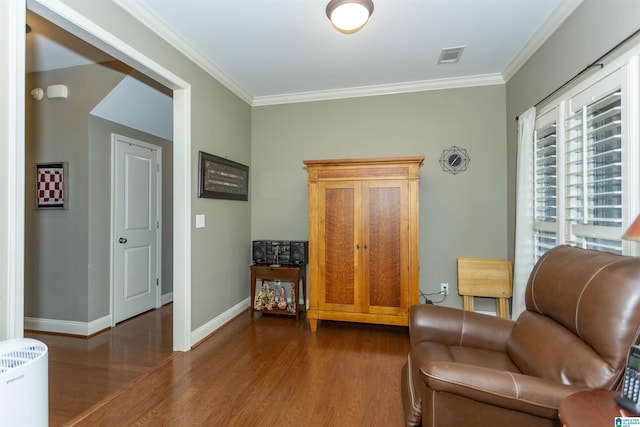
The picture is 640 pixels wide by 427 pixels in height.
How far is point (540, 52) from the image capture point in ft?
8.53

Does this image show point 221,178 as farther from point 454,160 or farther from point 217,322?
point 454,160

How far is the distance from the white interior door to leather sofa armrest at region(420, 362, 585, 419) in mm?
3454

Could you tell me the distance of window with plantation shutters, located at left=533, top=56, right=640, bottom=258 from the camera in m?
1.63

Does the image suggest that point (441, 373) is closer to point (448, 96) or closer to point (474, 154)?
point (474, 154)

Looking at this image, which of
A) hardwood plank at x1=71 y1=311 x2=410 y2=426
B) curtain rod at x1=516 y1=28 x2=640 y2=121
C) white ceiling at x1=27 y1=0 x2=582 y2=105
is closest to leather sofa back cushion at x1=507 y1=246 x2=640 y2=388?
hardwood plank at x1=71 y1=311 x2=410 y2=426

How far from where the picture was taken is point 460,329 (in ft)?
6.23

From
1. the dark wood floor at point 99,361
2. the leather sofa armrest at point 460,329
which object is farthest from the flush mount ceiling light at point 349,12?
the dark wood floor at point 99,361

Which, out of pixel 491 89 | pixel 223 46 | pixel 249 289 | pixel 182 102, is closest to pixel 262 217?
pixel 249 289

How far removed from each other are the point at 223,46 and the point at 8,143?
1.83m

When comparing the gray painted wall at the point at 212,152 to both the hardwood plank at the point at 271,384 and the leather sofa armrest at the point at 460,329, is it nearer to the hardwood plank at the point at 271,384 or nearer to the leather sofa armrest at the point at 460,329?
the hardwood plank at the point at 271,384

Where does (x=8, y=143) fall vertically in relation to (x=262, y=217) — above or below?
above

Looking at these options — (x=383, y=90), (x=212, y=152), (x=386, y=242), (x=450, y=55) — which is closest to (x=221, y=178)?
(x=212, y=152)

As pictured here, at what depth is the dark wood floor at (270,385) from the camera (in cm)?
185

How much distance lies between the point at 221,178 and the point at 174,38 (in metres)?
1.28
